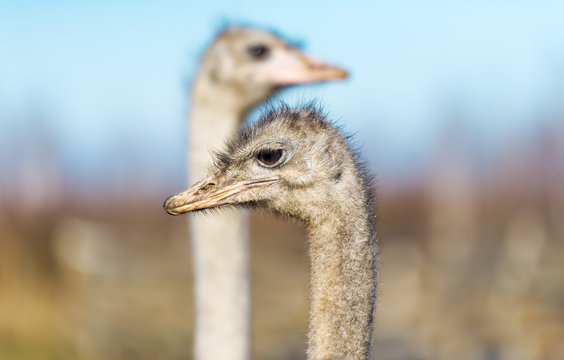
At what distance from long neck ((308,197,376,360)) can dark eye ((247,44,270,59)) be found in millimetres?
2446

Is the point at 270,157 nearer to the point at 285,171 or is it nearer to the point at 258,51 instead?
the point at 285,171

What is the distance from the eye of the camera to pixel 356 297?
341 cm

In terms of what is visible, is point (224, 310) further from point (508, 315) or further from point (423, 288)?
point (423, 288)

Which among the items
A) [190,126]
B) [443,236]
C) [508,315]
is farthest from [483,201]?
[190,126]

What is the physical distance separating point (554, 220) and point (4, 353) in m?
21.6

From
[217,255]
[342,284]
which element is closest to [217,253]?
[217,255]

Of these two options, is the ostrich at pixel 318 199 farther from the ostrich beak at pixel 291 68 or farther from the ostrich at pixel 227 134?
the ostrich beak at pixel 291 68

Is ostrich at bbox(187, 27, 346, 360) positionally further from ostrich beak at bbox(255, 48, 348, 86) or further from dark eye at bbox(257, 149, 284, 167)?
dark eye at bbox(257, 149, 284, 167)

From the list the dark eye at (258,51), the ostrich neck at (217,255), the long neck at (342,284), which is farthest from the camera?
the dark eye at (258,51)

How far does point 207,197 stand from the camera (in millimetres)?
3689

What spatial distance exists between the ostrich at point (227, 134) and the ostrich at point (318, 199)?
1.54m

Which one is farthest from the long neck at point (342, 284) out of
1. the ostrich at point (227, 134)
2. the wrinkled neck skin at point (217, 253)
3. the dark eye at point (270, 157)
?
the ostrich at point (227, 134)

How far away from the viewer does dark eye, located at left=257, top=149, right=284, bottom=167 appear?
364 cm

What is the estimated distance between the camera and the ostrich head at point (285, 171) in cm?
359
